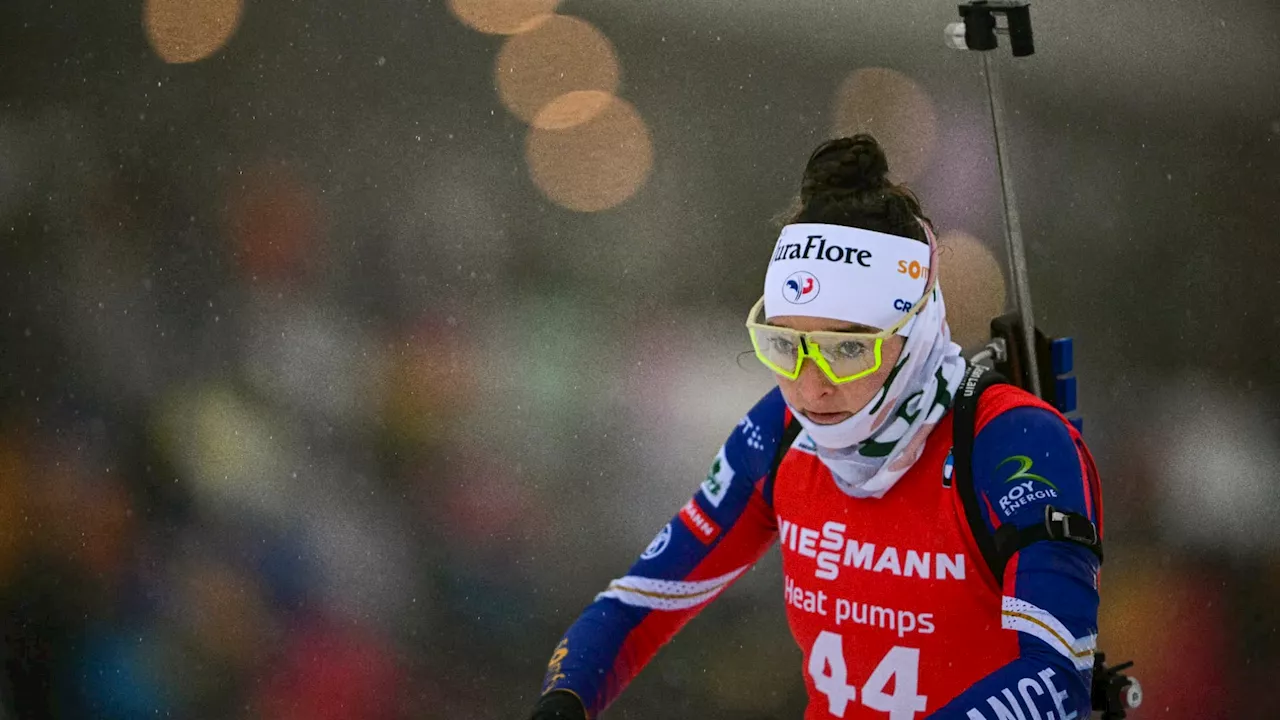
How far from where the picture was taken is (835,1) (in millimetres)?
Result: 3102

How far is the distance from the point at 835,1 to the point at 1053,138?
59cm

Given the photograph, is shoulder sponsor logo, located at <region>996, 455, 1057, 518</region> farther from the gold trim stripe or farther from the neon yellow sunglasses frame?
the neon yellow sunglasses frame

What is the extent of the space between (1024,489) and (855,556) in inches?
11.8

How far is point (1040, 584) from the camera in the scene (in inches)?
62.7

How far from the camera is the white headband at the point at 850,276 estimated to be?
1.77 m

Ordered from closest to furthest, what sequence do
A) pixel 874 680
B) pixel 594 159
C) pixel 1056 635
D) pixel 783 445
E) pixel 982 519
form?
pixel 1056 635 → pixel 982 519 → pixel 874 680 → pixel 783 445 → pixel 594 159

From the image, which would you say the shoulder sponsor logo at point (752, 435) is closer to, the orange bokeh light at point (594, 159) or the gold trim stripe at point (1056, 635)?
the gold trim stripe at point (1056, 635)

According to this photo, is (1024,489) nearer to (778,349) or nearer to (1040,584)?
(1040,584)

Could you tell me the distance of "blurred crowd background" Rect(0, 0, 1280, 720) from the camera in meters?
3.09

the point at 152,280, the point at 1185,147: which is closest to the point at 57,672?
the point at 152,280

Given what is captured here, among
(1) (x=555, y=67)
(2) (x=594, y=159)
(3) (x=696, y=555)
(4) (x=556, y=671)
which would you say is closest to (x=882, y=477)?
(3) (x=696, y=555)

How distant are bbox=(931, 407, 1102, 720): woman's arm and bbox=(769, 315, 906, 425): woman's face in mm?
174

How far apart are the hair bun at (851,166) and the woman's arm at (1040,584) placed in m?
0.39

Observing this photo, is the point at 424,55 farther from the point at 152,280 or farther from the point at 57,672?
the point at 57,672
